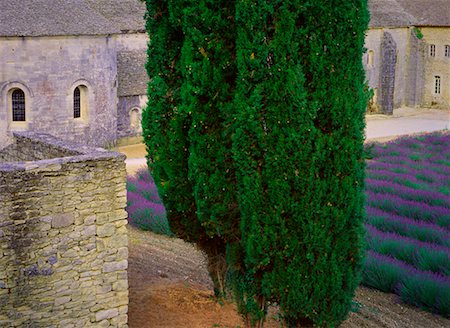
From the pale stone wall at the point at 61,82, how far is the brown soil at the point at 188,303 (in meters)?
14.6

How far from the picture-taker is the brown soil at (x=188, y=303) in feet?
34.7

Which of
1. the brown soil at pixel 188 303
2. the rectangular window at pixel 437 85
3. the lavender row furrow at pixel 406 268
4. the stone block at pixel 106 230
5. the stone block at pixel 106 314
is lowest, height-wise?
the brown soil at pixel 188 303

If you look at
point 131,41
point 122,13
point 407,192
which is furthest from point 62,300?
point 122,13

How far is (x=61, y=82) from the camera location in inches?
1104

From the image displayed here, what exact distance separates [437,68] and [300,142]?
3698 centimetres

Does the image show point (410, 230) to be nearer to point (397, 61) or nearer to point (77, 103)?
point (77, 103)

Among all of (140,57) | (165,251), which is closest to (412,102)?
(140,57)

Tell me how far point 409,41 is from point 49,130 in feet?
79.2

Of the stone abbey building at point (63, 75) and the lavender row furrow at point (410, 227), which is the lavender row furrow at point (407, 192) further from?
the stone abbey building at point (63, 75)

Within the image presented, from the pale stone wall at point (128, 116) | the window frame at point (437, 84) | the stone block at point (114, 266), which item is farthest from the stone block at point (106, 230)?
the window frame at point (437, 84)

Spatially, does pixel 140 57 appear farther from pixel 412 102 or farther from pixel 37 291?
pixel 37 291

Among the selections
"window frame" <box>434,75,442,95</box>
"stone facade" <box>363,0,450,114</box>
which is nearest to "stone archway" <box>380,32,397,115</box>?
"stone facade" <box>363,0,450,114</box>

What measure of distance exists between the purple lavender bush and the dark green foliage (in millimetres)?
5254

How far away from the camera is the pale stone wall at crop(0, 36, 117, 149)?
26.9 meters
